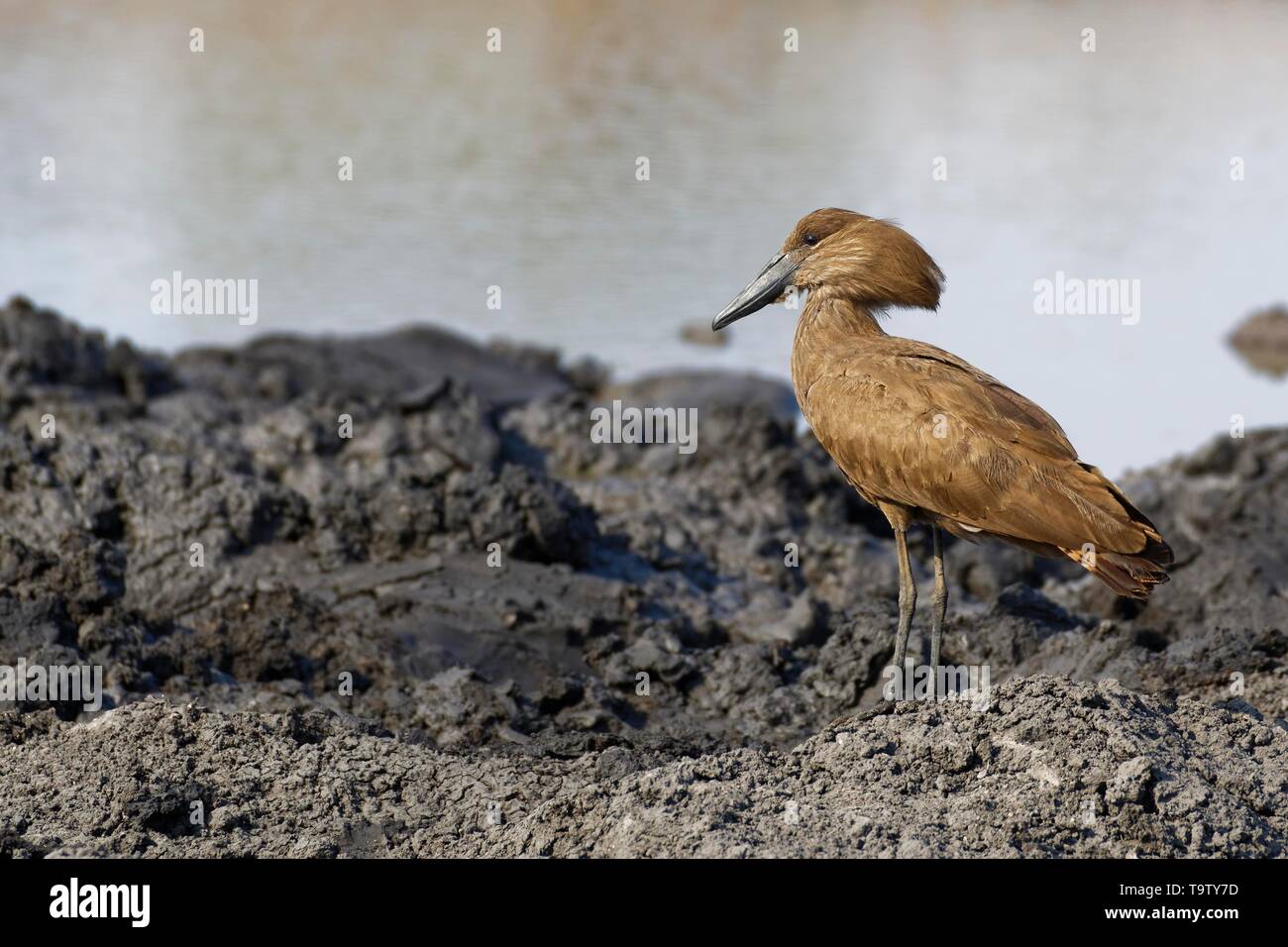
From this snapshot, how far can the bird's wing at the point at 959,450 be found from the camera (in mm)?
6559

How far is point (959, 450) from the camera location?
6746 mm

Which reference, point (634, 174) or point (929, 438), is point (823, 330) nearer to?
point (929, 438)

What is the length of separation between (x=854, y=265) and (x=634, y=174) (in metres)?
13.9

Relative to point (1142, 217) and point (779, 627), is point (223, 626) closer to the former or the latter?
point (779, 627)

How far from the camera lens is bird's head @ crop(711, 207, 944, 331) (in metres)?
7.45

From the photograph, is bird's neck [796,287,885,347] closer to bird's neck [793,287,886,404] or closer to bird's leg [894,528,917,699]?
bird's neck [793,287,886,404]

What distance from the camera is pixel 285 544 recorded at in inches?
371

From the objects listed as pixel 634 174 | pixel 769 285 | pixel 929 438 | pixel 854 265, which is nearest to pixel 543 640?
pixel 769 285

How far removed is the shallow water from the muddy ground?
330 centimetres

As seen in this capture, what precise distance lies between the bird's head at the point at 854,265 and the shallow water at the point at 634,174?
6396mm
